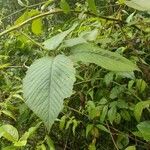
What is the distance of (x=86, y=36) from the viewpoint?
3.22ft

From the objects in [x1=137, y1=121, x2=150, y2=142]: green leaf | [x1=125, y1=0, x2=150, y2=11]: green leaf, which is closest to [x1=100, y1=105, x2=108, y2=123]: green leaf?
[x1=137, y1=121, x2=150, y2=142]: green leaf

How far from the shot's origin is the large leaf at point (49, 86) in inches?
22.1

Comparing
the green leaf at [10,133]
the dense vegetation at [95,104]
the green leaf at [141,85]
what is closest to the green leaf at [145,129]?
the dense vegetation at [95,104]

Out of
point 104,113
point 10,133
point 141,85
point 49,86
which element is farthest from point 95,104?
point 49,86

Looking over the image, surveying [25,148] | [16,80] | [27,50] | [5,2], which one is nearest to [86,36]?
[25,148]

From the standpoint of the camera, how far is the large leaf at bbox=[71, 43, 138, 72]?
0.66 m

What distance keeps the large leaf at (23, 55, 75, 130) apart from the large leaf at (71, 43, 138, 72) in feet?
0.12

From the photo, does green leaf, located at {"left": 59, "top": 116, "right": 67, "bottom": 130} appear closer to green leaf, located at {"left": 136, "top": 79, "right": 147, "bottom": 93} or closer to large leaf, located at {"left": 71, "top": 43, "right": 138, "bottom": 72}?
green leaf, located at {"left": 136, "top": 79, "right": 147, "bottom": 93}

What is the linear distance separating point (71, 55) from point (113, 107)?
21.2 inches

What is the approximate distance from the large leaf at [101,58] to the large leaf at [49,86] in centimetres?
4

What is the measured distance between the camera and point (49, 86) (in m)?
0.59

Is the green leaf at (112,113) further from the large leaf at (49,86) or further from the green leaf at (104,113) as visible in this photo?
the large leaf at (49,86)

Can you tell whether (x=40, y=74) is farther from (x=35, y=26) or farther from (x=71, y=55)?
(x=35, y=26)

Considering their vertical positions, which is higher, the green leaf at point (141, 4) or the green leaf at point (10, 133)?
the green leaf at point (141, 4)
